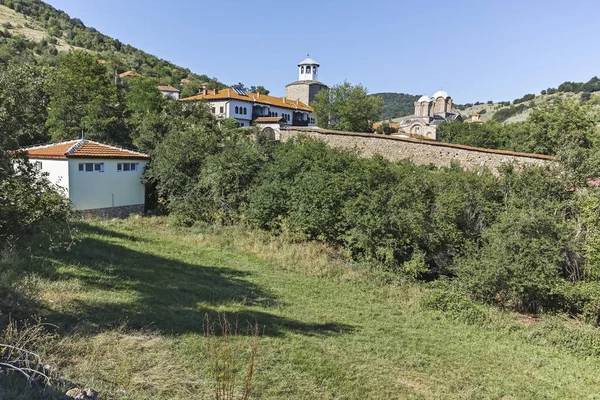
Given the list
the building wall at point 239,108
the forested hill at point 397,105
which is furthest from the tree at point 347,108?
the forested hill at point 397,105

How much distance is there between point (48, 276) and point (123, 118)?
21682mm

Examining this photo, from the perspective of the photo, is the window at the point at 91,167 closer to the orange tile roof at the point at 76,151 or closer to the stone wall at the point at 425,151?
the orange tile roof at the point at 76,151

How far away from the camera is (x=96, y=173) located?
1905 centimetres

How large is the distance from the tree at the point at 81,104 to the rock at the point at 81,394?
2495 cm

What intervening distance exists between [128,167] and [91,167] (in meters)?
2.33

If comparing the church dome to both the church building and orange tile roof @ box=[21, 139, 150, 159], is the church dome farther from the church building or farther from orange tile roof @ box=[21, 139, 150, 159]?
orange tile roof @ box=[21, 139, 150, 159]

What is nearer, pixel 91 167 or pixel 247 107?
pixel 91 167

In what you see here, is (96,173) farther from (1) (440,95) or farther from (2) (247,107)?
(1) (440,95)

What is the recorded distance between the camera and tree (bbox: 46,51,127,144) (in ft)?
85.5

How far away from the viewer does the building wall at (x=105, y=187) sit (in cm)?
1816

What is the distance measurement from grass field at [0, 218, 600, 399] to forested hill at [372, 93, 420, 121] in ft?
482

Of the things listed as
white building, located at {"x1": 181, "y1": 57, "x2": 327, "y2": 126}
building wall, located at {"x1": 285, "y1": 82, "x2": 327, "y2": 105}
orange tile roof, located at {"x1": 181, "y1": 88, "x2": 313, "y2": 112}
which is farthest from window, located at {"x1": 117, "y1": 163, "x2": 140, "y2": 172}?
building wall, located at {"x1": 285, "y1": 82, "x2": 327, "y2": 105}

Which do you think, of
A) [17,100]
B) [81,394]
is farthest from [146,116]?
A: [81,394]

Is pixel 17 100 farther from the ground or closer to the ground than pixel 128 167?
farther from the ground
